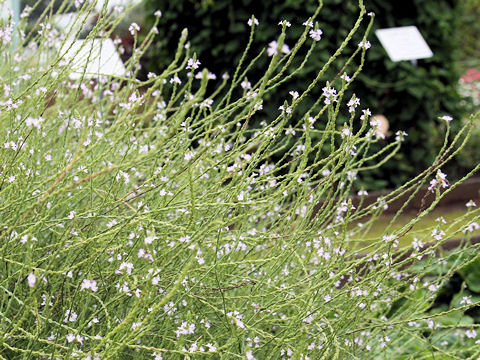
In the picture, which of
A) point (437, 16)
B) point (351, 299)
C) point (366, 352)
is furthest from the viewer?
point (437, 16)

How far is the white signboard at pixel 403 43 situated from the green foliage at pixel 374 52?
26cm

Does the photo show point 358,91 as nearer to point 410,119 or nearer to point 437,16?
point 410,119

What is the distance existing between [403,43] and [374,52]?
1.37 ft

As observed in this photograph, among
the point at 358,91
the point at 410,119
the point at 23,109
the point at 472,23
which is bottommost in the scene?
the point at 472,23

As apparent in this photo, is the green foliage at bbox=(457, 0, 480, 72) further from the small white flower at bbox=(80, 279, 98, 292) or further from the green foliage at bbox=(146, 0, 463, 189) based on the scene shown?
the small white flower at bbox=(80, 279, 98, 292)

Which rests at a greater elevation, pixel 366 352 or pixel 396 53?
pixel 366 352

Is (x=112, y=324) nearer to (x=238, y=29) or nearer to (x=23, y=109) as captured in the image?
(x=23, y=109)

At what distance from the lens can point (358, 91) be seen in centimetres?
503

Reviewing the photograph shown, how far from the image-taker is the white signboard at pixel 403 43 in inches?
180

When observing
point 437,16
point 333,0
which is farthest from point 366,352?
point 437,16

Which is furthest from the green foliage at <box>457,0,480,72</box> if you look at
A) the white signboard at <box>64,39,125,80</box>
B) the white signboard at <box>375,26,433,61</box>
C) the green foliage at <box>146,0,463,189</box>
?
the white signboard at <box>64,39,125,80</box>

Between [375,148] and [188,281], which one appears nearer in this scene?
[188,281]

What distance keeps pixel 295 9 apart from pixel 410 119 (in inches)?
50.5

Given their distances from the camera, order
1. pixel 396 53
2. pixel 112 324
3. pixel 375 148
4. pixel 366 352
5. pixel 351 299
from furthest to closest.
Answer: pixel 375 148 → pixel 396 53 → pixel 366 352 → pixel 351 299 → pixel 112 324
